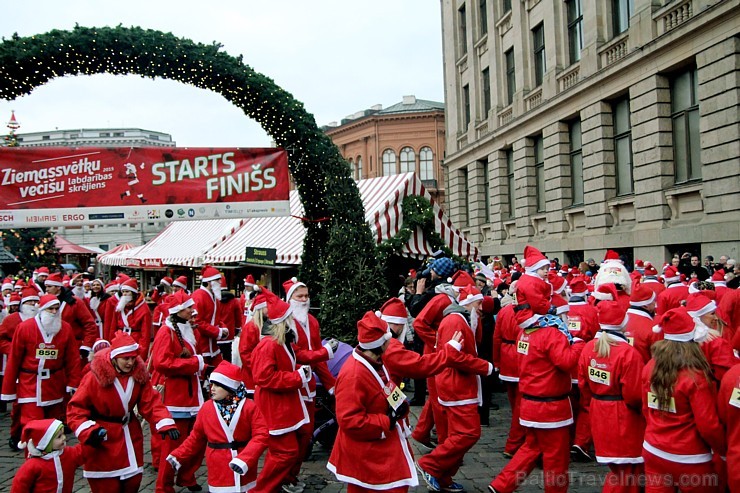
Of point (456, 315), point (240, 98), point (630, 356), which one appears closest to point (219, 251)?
point (240, 98)

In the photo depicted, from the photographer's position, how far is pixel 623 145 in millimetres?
19438

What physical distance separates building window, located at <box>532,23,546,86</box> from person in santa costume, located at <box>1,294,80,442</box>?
2141 cm

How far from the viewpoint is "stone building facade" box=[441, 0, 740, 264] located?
14969 millimetres

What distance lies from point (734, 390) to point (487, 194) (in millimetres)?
27675

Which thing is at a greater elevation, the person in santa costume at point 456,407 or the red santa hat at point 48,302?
the red santa hat at point 48,302

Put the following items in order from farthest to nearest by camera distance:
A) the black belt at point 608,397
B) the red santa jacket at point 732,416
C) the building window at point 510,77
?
the building window at point 510,77
the black belt at point 608,397
the red santa jacket at point 732,416

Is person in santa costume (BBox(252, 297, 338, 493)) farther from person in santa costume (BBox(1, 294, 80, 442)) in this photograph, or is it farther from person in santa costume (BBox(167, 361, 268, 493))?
person in santa costume (BBox(1, 294, 80, 442))

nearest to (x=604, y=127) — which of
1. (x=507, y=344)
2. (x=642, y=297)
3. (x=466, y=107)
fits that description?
(x=466, y=107)

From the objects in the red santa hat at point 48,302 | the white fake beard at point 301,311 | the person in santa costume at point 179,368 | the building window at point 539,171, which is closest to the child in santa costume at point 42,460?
the person in santa costume at point 179,368

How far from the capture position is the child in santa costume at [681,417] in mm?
4074

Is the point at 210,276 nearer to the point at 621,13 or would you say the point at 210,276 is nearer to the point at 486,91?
the point at 621,13

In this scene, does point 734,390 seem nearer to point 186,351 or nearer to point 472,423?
point 472,423

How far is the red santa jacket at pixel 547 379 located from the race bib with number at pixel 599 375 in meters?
0.41

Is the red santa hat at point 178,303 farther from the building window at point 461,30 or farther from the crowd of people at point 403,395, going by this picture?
the building window at point 461,30
